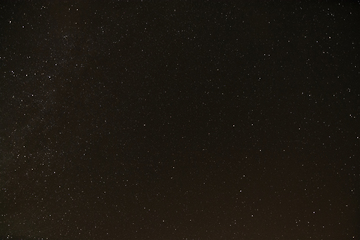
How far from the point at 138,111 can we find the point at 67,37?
0.18 metres

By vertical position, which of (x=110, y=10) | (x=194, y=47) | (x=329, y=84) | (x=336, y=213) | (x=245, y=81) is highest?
(x=110, y=10)

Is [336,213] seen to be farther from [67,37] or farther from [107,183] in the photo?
[67,37]

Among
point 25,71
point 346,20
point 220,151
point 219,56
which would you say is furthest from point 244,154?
point 25,71

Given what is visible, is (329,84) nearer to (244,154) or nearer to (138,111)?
(244,154)

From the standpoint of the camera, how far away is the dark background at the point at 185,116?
625mm

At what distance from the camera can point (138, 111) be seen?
2.12 ft

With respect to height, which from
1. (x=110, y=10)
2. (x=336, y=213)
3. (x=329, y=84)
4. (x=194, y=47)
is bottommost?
(x=336, y=213)

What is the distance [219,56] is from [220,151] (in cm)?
17

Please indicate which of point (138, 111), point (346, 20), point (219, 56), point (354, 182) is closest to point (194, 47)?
point (219, 56)

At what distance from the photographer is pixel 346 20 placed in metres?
0.62

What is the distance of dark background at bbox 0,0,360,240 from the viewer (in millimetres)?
625

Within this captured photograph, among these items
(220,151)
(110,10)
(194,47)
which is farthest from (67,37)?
(220,151)

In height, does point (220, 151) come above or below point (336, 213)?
above

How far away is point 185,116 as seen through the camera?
2.12ft
